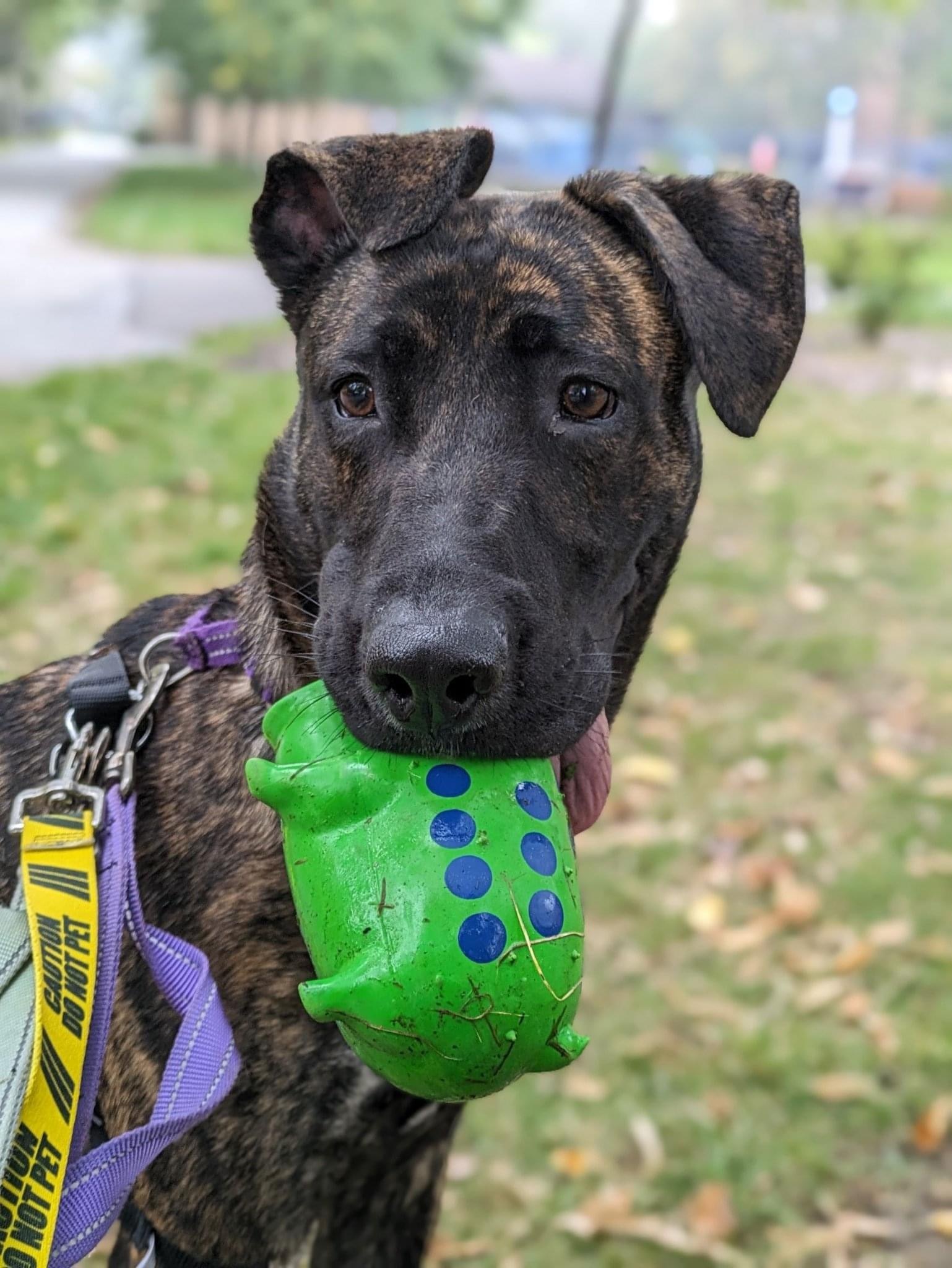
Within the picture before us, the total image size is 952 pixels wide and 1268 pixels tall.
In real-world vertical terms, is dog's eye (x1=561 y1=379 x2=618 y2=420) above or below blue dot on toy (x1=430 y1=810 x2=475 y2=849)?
above

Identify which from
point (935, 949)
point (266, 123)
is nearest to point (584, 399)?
point (935, 949)

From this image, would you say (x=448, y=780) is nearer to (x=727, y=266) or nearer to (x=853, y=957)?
(x=727, y=266)

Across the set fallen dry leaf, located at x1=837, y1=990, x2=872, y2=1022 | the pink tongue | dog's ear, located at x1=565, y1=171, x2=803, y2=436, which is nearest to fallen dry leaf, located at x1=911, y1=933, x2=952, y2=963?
fallen dry leaf, located at x1=837, y1=990, x2=872, y2=1022

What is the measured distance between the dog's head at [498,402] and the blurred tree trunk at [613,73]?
30.4 ft

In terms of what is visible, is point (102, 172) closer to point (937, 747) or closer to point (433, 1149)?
point (937, 747)

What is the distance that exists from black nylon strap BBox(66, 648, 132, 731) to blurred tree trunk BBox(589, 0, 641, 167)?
9824mm

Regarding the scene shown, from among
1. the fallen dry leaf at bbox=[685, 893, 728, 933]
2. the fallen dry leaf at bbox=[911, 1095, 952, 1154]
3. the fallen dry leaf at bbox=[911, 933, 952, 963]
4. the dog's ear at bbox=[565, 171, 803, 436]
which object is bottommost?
the fallen dry leaf at bbox=[685, 893, 728, 933]

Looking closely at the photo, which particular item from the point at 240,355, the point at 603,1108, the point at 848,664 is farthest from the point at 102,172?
the point at 603,1108

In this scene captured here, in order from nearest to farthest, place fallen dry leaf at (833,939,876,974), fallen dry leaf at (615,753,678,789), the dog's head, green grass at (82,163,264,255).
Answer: the dog's head → fallen dry leaf at (833,939,876,974) → fallen dry leaf at (615,753,678,789) → green grass at (82,163,264,255)

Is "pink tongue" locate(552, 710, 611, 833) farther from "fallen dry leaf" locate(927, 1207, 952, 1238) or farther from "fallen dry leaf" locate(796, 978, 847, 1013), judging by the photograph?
"fallen dry leaf" locate(796, 978, 847, 1013)

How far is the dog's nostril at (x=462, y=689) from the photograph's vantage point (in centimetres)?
191

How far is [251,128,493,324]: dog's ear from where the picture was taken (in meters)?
2.24

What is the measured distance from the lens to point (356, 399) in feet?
7.64

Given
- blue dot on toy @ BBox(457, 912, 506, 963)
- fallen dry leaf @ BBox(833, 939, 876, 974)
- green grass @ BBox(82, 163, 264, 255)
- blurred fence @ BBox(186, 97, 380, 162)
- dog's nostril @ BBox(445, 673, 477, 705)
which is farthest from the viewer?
blurred fence @ BBox(186, 97, 380, 162)
